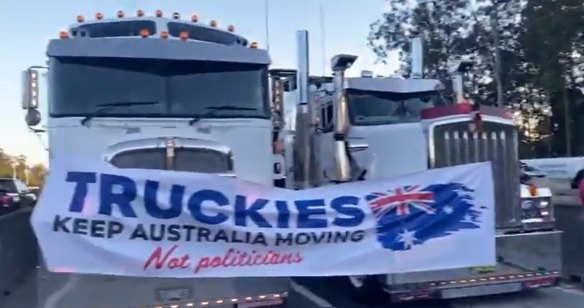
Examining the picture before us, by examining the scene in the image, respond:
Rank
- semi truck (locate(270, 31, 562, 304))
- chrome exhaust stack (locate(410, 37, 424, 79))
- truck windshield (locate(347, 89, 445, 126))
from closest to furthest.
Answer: semi truck (locate(270, 31, 562, 304)) < truck windshield (locate(347, 89, 445, 126)) < chrome exhaust stack (locate(410, 37, 424, 79))

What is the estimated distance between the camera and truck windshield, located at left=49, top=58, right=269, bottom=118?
24.7ft

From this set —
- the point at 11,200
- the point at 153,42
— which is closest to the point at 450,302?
the point at 153,42

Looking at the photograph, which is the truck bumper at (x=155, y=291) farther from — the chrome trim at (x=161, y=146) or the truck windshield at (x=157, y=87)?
the truck windshield at (x=157, y=87)

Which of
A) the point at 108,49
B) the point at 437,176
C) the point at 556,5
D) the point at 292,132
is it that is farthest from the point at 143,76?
the point at 556,5

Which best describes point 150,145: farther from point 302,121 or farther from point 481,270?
point 302,121

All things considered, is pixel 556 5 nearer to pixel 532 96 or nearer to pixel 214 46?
pixel 532 96

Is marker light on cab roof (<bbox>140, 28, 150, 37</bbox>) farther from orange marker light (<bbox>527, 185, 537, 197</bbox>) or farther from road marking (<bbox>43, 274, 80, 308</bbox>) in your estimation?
orange marker light (<bbox>527, 185, 537, 197</bbox>)

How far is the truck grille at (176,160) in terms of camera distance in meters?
7.38

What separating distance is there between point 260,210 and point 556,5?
134 ft

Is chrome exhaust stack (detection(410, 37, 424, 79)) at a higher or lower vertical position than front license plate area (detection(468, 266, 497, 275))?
higher

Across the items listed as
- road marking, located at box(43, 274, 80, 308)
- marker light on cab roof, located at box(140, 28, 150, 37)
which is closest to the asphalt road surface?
road marking, located at box(43, 274, 80, 308)

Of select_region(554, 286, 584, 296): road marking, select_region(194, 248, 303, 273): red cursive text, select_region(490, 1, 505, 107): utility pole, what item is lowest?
select_region(554, 286, 584, 296): road marking

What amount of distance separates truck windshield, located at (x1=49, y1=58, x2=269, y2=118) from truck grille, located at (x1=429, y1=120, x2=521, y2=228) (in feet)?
7.07

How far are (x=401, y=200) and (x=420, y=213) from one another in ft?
0.85
